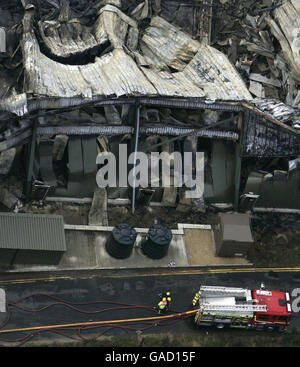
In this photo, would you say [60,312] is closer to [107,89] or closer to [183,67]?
[107,89]

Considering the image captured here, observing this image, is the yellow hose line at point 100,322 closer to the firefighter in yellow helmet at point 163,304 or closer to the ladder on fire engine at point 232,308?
the firefighter in yellow helmet at point 163,304

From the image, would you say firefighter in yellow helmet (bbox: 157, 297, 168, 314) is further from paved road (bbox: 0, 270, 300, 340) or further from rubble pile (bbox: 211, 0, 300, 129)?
rubble pile (bbox: 211, 0, 300, 129)

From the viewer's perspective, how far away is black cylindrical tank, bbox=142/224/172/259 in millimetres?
48406

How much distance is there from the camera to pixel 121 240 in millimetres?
47625

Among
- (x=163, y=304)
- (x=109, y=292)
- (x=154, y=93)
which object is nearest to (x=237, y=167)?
(x=154, y=93)

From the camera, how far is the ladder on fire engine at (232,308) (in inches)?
1733

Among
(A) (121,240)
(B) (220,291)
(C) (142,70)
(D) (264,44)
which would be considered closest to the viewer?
(B) (220,291)

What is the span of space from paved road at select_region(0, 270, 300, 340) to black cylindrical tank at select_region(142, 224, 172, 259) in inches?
63.4

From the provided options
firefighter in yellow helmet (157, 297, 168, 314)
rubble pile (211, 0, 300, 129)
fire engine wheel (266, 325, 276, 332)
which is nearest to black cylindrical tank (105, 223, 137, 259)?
firefighter in yellow helmet (157, 297, 168, 314)

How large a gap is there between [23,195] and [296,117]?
19.0 metres

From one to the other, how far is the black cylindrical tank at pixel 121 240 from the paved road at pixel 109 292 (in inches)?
63.7

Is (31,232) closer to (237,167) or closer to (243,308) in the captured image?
(243,308)

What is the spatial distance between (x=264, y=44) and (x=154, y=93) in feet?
36.9

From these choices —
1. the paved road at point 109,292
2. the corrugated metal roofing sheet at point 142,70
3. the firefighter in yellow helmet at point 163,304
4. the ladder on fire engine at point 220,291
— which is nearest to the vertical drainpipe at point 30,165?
the corrugated metal roofing sheet at point 142,70
